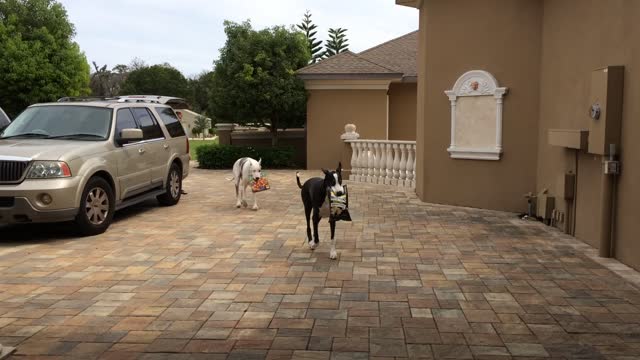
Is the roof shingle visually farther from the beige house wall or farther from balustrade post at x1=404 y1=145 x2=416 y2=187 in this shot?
the beige house wall

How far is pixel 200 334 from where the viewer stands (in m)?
4.24

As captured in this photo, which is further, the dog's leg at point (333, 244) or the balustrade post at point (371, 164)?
the balustrade post at point (371, 164)

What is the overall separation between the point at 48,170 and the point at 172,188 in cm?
351

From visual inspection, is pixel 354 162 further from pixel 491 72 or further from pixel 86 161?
pixel 86 161

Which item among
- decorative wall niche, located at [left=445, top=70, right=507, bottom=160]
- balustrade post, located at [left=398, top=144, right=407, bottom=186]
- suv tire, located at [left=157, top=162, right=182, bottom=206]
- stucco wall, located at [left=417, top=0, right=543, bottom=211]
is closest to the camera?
stucco wall, located at [left=417, top=0, right=543, bottom=211]

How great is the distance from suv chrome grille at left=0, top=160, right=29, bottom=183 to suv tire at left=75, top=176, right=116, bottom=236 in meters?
0.78

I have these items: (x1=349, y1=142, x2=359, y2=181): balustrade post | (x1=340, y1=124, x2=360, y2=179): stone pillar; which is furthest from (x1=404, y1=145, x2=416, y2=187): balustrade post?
(x1=340, y1=124, x2=360, y2=179): stone pillar

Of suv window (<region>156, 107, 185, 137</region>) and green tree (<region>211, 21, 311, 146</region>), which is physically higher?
green tree (<region>211, 21, 311, 146</region>)

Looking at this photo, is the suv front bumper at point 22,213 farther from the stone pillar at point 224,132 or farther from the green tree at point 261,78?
the stone pillar at point 224,132

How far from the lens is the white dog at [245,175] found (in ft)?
32.2

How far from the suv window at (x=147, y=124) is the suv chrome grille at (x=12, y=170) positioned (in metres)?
2.64

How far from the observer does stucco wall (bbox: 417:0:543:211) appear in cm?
936

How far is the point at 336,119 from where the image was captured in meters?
17.3

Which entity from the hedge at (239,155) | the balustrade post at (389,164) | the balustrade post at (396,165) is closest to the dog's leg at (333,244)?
the balustrade post at (396,165)
